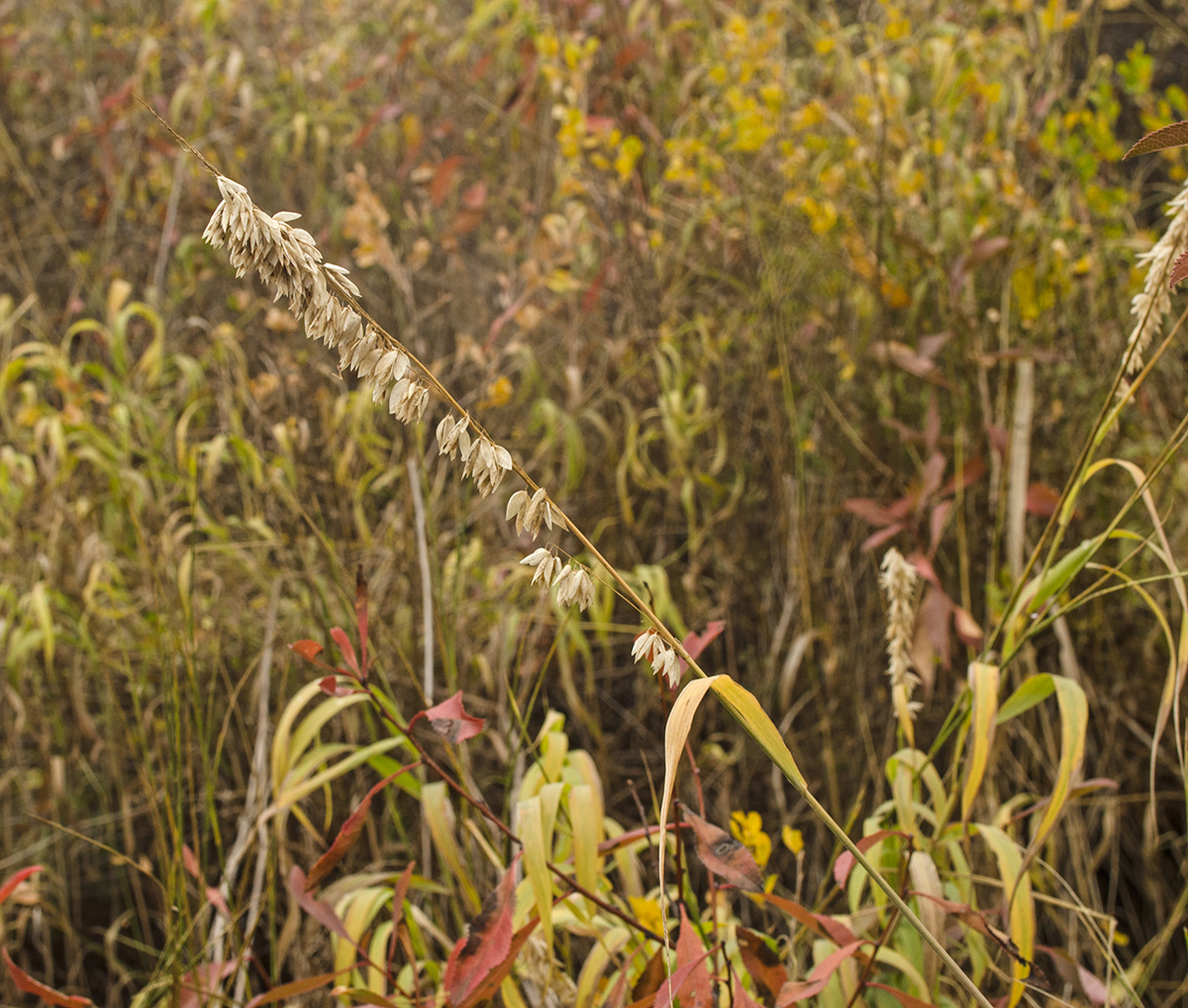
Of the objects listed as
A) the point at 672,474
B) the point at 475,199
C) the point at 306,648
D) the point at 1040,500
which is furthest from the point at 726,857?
the point at 475,199

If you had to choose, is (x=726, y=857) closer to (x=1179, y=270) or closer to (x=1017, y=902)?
(x=1017, y=902)

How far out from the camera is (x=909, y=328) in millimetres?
1440

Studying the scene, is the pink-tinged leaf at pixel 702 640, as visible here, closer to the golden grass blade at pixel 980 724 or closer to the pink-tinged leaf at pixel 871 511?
the golden grass blade at pixel 980 724

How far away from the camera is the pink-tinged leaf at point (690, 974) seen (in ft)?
1.62

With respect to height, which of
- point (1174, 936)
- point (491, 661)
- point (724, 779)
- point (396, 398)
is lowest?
point (1174, 936)

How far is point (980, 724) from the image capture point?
0.63m

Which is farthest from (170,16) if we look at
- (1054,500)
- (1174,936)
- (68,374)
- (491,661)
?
(1174,936)

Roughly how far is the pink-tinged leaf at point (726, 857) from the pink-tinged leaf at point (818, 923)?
0.07m

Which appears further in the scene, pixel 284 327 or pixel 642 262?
pixel 642 262

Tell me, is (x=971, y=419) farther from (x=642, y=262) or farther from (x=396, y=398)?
(x=396, y=398)

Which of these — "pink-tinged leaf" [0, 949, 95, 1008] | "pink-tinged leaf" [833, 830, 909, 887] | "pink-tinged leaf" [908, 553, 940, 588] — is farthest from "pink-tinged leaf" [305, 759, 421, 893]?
"pink-tinged leaf" [908, 553, 940, 588]

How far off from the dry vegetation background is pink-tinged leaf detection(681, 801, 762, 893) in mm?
362

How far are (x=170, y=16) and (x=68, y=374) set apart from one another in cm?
166

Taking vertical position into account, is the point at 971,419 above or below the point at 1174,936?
above
